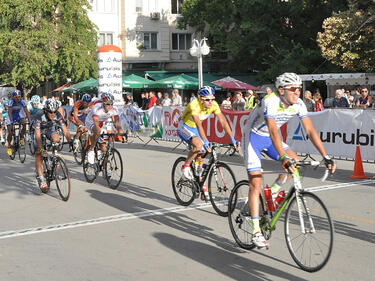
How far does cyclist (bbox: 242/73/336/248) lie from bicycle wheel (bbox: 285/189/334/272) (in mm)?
315

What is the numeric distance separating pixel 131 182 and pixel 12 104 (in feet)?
19.5

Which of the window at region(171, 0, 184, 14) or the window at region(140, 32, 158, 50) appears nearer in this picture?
the window at region(140, 32, 158, 50)

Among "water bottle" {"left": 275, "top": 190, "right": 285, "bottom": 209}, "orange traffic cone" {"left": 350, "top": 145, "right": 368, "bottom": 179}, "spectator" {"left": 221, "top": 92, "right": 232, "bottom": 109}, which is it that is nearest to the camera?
"water bottle" {"left": 275, "top": 190, "right": 285, "bottom": 209}

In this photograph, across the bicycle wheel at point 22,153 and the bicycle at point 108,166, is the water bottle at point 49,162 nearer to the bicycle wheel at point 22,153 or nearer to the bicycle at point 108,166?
the bicycle at point 108,166

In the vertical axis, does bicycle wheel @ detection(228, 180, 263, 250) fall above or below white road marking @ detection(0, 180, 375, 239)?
above

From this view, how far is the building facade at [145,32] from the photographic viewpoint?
44.4 meters

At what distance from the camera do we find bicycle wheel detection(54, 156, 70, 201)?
358 inches

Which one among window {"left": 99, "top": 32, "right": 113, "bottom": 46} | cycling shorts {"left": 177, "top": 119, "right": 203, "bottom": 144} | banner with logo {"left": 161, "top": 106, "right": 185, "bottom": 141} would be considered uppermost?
window {"left": 99, "top": 32, "right": 113, "bottom": 46}

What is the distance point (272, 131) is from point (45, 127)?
5306 millimetres

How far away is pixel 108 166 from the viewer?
1061 centimetres

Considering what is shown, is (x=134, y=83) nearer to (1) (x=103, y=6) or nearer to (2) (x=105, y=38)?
(2) (x=105, y=38)

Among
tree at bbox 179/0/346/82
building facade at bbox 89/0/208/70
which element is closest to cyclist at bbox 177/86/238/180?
tree at bbox 179/0/346/82

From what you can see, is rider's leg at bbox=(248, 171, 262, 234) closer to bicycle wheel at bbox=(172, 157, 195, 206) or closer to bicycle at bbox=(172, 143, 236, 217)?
bicycle at bbox=(172, 143, 236, 217)

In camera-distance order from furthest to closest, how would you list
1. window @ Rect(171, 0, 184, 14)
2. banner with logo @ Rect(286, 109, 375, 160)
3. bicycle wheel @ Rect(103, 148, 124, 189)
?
1. window @ Rect(171, 0, 184, 14)
2. banner with logo @ Rect(286, 109, 375, 160)
3. bicycle wheel @ Rect(103, 148, 124, 189)
